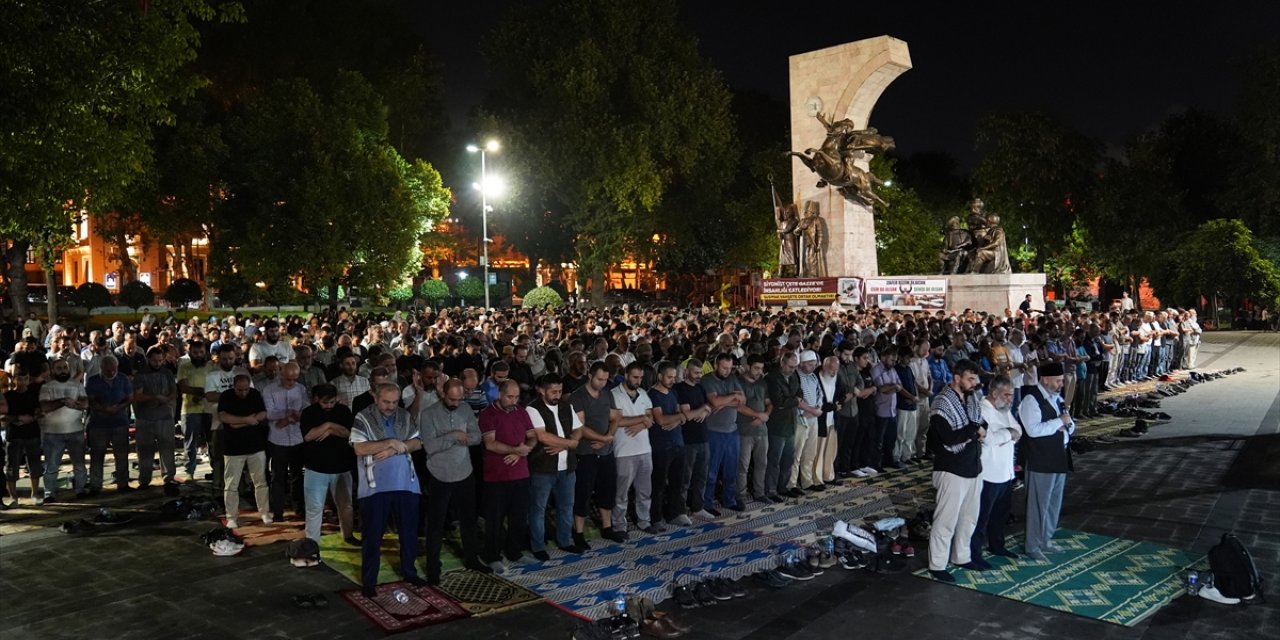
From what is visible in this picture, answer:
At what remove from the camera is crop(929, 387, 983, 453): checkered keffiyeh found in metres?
7.34

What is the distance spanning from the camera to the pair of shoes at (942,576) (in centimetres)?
730

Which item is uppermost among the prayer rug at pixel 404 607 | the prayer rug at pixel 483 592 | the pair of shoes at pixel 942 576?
the prayer rug at pixel 404 607

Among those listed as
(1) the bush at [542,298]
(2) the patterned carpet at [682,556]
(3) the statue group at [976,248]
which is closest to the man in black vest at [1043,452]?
(2) the patterned carpet at [682,556]

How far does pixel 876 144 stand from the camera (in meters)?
29.1

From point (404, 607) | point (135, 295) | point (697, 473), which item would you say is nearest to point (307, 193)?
point (135, 295)

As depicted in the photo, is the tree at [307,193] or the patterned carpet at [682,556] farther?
the tree at [307,193]

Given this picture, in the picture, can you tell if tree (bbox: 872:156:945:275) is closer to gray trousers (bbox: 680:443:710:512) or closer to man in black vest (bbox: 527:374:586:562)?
gray trousers (bbox: 680:443:710:512)

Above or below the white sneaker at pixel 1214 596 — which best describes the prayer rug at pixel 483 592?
above

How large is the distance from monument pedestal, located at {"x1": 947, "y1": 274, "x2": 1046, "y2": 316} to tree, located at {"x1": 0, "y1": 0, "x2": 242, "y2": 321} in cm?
2098

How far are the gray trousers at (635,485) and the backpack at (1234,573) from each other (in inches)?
187

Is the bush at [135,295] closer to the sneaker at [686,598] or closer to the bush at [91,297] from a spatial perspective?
the bush at [91,297]

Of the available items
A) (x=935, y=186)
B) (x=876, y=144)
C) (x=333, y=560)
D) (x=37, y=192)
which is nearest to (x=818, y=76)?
(x=876, y=144)

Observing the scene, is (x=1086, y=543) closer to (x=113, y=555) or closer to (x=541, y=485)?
(x=541, y=485)

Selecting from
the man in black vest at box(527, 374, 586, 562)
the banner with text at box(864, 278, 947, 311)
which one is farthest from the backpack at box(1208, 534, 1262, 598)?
the banner with text at box(864, 278, 947, 311)
